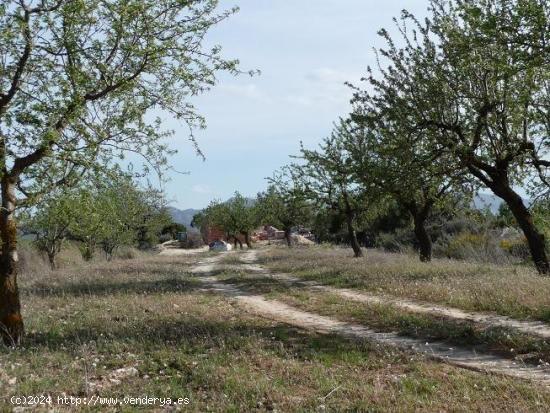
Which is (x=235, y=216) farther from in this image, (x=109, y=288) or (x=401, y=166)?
(x=401, y=166)

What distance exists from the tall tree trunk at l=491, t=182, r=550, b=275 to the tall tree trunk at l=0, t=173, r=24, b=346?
13.7 metres

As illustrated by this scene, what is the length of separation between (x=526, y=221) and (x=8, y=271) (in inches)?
563

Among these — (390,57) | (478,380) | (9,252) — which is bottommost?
(478,380)

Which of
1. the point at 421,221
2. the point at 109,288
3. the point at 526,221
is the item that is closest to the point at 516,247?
the point at 421,221

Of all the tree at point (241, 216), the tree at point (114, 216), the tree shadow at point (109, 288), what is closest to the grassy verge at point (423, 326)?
the tree shadow at point (109, 288)

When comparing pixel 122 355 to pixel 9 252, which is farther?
pixel 9 252

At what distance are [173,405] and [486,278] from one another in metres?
12.7

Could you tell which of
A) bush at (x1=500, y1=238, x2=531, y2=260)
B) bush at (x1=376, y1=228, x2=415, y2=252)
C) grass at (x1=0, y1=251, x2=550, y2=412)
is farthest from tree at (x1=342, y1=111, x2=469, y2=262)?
bush at (x1=376, y1=228, x2=415, y2=252)

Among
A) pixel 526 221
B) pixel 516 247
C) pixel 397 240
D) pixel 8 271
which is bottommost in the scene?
pixel 516 247

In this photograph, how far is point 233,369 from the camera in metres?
7.78

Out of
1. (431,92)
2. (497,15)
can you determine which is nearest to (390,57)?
(431,92)

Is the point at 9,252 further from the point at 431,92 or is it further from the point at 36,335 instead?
the point at 431,92

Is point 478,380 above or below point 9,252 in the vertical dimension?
below

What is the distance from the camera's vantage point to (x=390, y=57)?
18.1 metres
